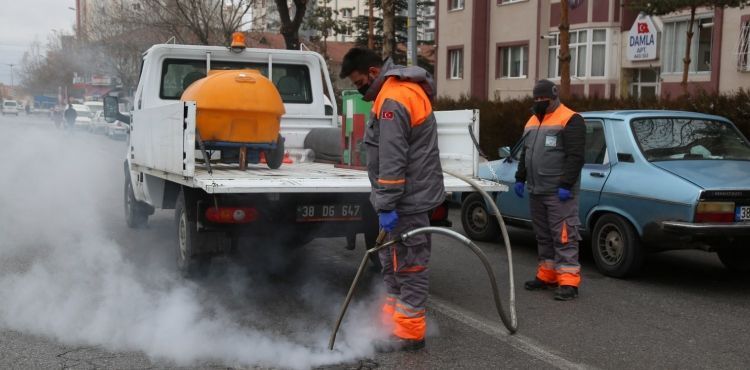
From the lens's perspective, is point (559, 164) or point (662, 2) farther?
point (662, 2)

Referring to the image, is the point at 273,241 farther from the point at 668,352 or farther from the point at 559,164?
the point at 668,352

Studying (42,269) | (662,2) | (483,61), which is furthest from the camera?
(483,61)

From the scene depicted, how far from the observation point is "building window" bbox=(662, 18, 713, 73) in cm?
2350

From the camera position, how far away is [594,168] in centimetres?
751

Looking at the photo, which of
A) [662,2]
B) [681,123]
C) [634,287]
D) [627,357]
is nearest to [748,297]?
[634,287]

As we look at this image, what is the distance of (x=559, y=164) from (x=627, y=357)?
205 centimetres

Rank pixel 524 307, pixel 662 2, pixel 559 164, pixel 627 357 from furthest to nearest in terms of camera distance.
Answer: pixel 662 2
pixel 559 164
pixel 524 307
pixel 627 357

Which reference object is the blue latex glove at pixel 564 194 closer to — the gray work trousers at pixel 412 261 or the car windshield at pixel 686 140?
the car windshield at pixel 686 140

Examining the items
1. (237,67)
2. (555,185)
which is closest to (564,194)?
(555,185)

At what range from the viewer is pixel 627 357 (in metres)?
4.80

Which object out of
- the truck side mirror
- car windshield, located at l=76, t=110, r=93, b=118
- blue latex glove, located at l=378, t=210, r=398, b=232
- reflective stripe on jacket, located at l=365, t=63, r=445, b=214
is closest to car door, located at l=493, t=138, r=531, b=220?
reflective stripe on jacket, located at l=365, t=63, r=445, b=214

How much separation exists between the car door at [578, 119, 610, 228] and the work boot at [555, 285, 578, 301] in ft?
4.23

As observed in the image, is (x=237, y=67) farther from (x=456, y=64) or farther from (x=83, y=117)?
(x=83, y=117)

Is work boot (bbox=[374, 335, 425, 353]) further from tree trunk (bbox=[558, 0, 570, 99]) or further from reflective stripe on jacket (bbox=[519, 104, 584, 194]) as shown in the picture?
tree trunk (bbox=[558, 0, 570, 99])
